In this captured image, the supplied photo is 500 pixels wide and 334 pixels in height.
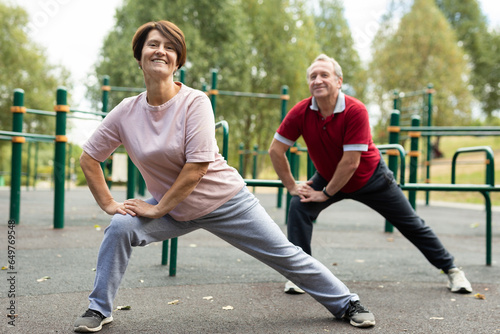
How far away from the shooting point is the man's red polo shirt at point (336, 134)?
2.88m

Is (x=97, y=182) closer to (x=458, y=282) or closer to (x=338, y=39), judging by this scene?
(x=458, y=282)

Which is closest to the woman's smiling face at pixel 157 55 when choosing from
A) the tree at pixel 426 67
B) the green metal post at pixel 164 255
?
the green metal post at pixel 164 255

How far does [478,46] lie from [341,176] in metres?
31.2

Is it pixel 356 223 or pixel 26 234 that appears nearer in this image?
pixel 26 234

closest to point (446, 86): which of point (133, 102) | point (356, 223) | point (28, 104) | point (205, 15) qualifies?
point (205, 15)

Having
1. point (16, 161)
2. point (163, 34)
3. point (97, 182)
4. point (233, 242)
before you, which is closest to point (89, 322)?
point (97, 182)

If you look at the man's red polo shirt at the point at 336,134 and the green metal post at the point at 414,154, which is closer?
the man's red polo shirt at the point at 336,134

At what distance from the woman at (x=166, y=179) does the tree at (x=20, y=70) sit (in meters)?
22.0

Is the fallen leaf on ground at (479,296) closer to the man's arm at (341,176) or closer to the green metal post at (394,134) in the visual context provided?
the man's arm at (341,176)

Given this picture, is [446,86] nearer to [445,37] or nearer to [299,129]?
[445,37]

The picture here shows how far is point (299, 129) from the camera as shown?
312cm

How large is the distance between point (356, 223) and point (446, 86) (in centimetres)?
1743

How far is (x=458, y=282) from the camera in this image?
3.26 m

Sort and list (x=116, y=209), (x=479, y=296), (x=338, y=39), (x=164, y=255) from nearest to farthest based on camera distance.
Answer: (x=116, y=209) → (x=479, y=296) → (x=164, y=255) → (x=338, y=39)
